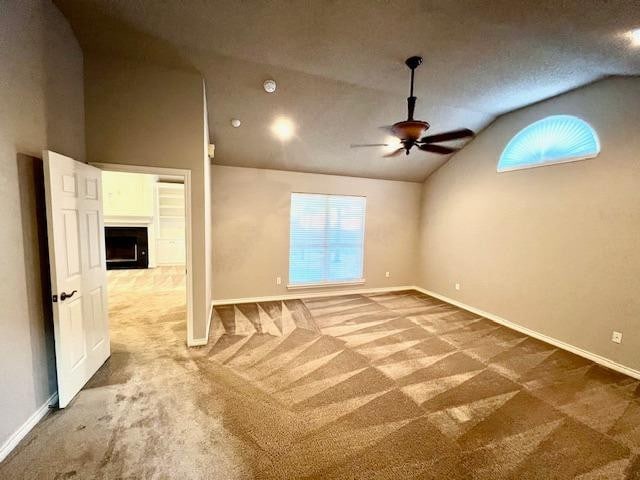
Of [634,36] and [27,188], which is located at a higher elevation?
[634,36]

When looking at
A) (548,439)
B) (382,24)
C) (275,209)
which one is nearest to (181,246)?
(275,209)

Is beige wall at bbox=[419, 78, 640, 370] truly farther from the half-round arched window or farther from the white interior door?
the white interior door

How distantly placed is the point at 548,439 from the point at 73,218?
4094 millimetres

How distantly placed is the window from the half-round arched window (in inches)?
99.1

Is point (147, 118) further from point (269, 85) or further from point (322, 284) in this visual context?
point (322, 284)

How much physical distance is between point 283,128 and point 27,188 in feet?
9.11

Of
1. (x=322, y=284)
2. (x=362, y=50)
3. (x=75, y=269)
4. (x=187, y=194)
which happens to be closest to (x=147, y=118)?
(x=187, y=194)

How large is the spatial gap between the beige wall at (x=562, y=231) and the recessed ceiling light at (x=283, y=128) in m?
3.09

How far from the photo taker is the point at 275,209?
4871mm

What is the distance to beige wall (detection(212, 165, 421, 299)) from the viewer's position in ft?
15.1

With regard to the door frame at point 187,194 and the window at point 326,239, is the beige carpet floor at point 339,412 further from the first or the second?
the window at point 326,239

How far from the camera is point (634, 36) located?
217 cm

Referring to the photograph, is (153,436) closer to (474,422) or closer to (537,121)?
(474,422)

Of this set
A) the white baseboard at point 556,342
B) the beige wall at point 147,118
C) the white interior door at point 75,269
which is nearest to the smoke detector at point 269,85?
Answer: the beige wall at point 147,118
